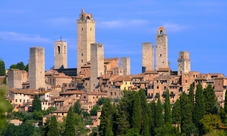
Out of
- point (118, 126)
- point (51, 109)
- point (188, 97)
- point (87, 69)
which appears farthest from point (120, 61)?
point (118, 126)

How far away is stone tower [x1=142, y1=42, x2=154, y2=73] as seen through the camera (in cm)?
7149

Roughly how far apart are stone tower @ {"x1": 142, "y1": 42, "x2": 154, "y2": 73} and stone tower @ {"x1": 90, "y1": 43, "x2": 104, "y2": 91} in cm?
453

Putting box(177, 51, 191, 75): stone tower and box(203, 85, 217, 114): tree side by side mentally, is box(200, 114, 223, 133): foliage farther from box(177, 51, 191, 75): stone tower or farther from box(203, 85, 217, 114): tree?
box(177, 51, 191, 75): stone tower

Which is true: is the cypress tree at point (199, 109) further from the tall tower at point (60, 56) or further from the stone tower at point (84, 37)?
the tall tower at point (60, 56)

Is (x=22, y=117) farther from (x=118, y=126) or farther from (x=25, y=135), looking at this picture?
(x=118, y=126)

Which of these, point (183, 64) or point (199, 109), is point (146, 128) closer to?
point (199, 109)

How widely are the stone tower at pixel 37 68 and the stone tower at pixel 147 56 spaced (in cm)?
1037

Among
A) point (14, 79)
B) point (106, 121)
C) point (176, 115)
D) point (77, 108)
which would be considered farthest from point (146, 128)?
point (14, 79)

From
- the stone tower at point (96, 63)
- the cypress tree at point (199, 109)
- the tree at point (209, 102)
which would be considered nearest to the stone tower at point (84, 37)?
the stone tower at point (96, 63)

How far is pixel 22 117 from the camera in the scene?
5884cm

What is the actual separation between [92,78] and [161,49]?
847cm

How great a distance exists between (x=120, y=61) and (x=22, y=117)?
16186 mm

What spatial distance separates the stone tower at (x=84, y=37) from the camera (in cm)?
7312

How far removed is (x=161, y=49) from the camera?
236ft
